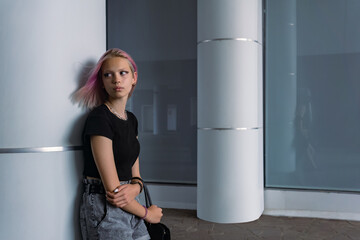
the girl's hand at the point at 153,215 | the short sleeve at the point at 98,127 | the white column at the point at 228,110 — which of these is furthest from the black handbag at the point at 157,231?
the white column at the point at 228,110

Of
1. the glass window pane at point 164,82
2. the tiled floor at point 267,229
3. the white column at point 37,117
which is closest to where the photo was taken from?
the white column at point 37,117

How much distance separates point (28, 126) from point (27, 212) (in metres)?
0.35

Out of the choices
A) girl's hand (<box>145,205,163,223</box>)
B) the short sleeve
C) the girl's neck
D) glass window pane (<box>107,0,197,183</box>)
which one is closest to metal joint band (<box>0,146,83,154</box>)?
the short sleeve

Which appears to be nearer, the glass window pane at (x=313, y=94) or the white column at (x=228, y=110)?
the white column at (x=228, y=110)

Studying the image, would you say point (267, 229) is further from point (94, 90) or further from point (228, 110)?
point (94, 90)

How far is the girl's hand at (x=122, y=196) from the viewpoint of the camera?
1746mm

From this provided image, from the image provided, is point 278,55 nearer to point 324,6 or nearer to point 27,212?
point 324,6

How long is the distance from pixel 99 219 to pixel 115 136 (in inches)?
15.7

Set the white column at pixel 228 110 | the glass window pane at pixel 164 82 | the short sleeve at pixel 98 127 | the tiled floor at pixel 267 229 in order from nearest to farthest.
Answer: the short sleeve at pixel 98 127, the tiled floor at pixel 267 229, the white column at pixel 228 110, the glass window pane at pixel 164 82

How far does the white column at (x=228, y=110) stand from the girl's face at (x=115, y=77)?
2620 millimetres

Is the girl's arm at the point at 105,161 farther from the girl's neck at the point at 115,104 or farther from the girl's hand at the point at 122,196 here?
the girl's neck at the point at 115,104

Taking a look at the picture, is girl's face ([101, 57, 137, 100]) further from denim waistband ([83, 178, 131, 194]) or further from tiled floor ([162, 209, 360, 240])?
tiled floor ([162, 209, 360, 240])

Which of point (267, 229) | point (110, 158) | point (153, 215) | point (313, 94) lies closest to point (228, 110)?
point (313, 94)

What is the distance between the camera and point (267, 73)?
16.9 feet
